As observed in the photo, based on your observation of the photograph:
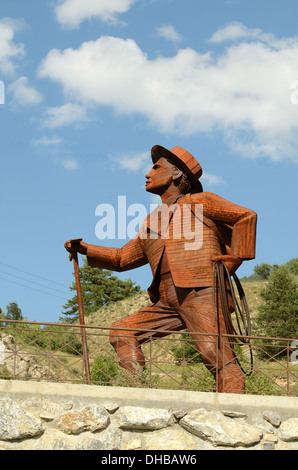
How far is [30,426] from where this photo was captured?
5.95 m

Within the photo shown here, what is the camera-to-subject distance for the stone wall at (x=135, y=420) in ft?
19.6

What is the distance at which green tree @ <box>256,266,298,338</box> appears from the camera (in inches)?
1093

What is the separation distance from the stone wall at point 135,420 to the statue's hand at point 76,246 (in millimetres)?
2430

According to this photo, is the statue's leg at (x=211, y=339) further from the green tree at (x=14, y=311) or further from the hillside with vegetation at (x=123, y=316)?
the green tree at (x=14, y=311)

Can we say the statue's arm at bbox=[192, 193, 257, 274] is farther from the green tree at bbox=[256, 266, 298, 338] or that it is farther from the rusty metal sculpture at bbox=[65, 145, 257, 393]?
the green tree at bbox=[256, 266, 298, 338]

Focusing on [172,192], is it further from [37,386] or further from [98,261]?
[37,386]

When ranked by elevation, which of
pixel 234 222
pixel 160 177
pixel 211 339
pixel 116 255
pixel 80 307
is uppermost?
pixel 160 177

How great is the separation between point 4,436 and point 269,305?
79.0ft

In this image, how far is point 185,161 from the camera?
27.1 ft

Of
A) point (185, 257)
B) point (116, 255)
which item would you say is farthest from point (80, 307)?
point (185, 257)

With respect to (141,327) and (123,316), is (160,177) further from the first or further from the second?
(123,316)

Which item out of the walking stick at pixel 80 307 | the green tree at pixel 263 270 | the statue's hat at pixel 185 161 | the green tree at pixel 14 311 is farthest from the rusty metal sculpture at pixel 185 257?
the green tree at pixel 263 270

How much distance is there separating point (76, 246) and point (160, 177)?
58.2 inches

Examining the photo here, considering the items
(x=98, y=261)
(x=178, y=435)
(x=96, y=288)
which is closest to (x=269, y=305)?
(x=96, y=288)
